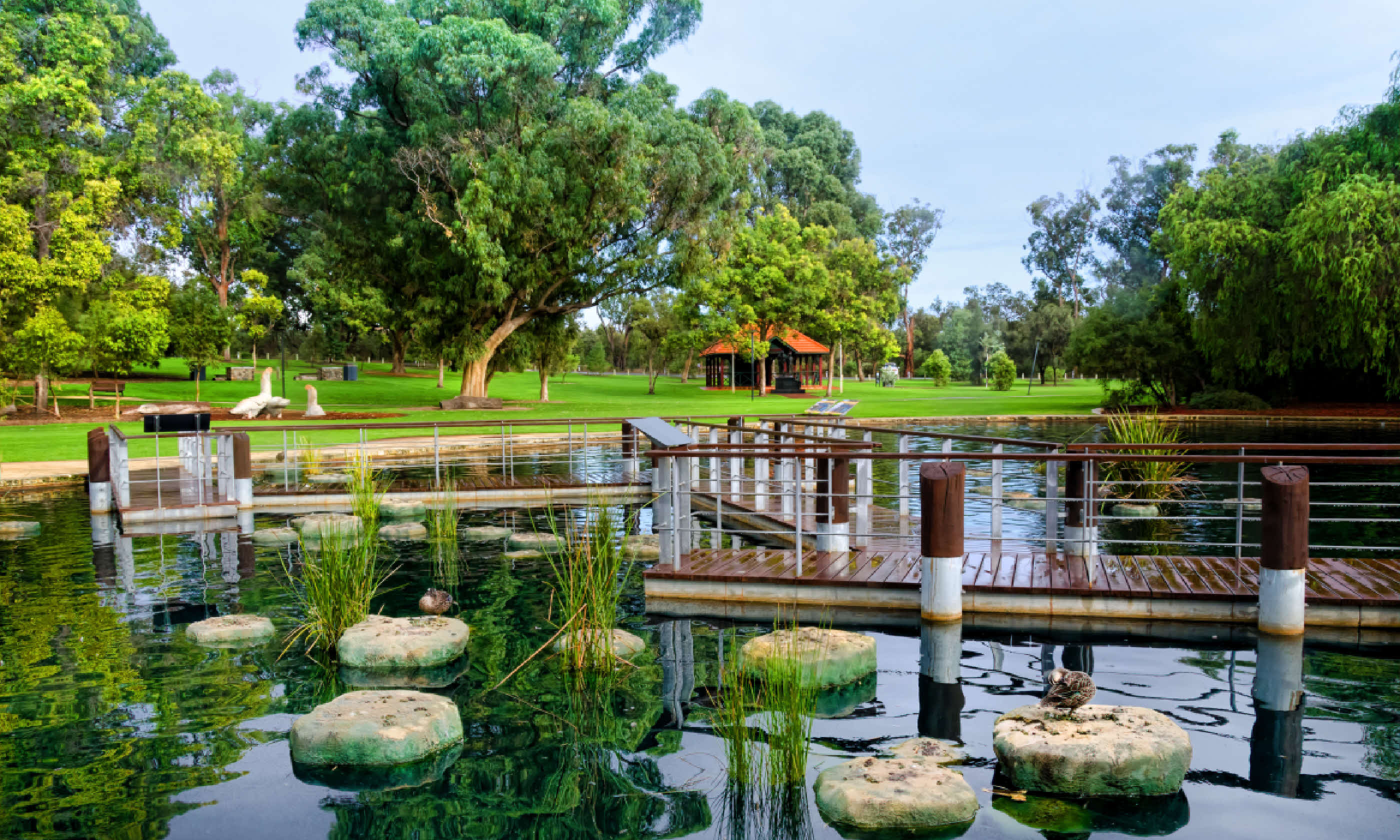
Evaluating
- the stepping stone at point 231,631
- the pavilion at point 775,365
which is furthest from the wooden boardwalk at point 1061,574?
the pavilion at point 775,365

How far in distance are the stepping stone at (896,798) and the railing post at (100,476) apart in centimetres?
1257

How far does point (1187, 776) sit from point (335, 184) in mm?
32876

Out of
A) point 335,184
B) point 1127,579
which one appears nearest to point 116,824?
point 1127,579

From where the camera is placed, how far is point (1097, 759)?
4.69 m

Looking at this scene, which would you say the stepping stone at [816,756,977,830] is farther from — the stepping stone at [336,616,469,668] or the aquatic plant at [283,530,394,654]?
the aquatic plant at [283,530,394,654]

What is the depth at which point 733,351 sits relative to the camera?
52812mm

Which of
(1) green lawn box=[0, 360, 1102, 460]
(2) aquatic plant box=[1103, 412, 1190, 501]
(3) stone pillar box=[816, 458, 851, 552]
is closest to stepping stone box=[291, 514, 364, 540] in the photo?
(3) stone pillar box=[816, 458, 851, 552]

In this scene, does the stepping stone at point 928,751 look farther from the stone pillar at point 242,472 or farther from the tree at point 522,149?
the tree at point 522,149

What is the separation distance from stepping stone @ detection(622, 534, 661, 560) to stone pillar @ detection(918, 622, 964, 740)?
3662 millimetres

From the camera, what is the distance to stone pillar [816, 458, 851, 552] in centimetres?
867

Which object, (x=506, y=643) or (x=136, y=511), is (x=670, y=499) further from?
(x=136, y=511)

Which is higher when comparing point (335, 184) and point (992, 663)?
point (335, 184)

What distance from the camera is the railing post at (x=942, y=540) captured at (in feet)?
23.2

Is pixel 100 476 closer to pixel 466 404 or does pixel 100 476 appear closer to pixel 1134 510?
pixel 1134 510
